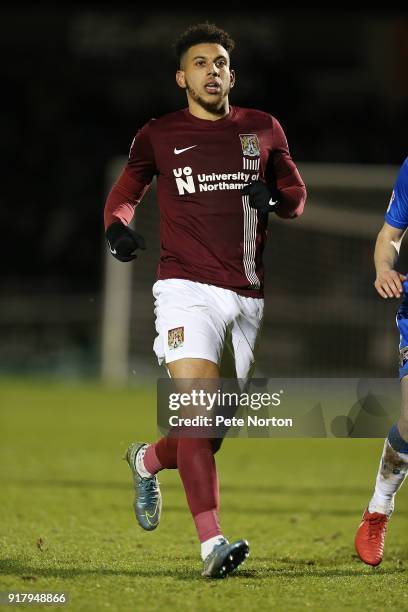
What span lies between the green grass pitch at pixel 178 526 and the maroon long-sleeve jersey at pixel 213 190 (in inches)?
50.6

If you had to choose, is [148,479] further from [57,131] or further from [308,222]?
[57,131]

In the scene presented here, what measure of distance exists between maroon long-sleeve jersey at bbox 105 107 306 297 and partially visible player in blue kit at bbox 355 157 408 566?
16.6 inches

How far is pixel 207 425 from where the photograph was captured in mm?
5172

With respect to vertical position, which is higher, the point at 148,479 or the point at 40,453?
the point at 148,479

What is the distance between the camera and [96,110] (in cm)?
2531

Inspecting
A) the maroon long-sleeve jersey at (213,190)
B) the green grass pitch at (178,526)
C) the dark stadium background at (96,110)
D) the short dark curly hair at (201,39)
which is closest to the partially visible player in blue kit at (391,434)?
the green grass pitch at (178,526)

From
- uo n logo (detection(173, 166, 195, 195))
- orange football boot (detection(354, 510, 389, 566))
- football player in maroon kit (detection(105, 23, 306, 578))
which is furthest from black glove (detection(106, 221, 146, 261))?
orange football boot (detection(354, 510, 389, 566))

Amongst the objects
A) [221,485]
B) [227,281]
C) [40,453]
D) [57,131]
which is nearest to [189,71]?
[227,281]

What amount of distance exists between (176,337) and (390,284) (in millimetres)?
→ 913

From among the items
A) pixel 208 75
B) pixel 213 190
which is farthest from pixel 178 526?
pixel 208 75

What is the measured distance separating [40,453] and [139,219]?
7.10 metres

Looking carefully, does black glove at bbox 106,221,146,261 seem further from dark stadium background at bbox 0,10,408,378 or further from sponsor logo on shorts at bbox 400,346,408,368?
dark stadium background at bbox 0,10,408,378

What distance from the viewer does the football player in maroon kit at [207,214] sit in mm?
5215

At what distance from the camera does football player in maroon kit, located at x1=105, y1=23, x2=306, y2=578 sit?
521 centimetres
